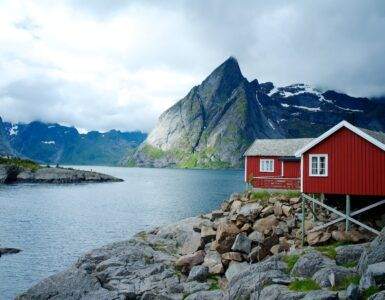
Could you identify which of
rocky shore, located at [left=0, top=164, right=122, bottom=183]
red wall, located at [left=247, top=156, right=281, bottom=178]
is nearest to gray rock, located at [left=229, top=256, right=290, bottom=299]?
red wall, located at [left=247, top=156, right=281, bottom=178]

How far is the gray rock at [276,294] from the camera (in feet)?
62.3

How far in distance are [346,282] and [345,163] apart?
14277 mm

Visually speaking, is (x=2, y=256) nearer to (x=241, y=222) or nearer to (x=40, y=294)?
(x=40, y=294)

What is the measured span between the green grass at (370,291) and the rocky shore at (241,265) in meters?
0.04

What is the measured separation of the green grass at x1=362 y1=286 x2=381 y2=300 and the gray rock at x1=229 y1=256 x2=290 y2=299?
4.62m

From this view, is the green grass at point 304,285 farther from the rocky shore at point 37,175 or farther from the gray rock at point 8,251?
the rocky shore at point 37,175

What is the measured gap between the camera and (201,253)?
31859 mm

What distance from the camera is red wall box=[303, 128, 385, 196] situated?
3092 centimetres

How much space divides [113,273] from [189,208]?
5297cm

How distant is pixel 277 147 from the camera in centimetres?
5650

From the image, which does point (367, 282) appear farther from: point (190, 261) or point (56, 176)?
point (56, 176)

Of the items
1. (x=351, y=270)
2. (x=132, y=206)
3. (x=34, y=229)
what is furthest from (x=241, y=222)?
(x=132, y=206)

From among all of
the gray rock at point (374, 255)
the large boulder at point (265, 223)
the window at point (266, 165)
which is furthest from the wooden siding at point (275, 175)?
the gray rock at point (374, 255)

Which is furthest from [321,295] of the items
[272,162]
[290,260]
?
[272,162]
